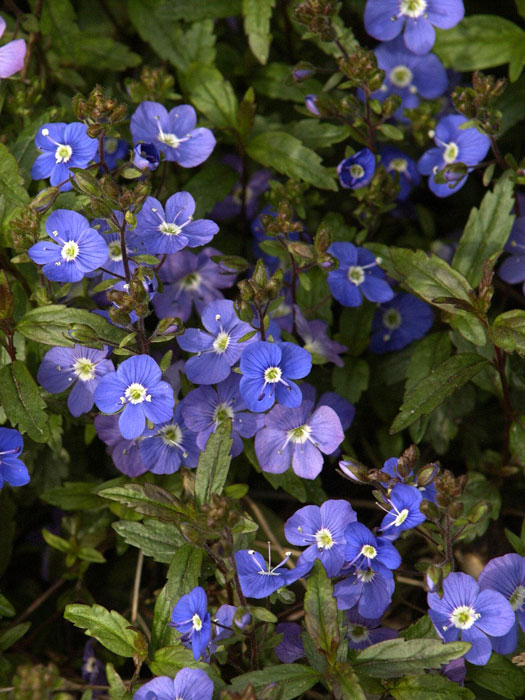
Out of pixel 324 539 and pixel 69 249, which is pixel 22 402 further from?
pixel 324 539

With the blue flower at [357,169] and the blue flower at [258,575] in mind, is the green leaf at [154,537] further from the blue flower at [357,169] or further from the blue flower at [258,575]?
the blue flower at [357,169]

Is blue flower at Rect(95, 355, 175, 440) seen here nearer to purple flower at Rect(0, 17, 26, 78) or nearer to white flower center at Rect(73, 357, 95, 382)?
white flower center at Rect(73, 357, 95, 382)

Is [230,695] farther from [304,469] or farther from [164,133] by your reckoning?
[164,133]

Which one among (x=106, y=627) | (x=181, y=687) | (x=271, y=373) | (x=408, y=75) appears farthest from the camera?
(x=408, y=75)

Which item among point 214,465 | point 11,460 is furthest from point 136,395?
point 11,460

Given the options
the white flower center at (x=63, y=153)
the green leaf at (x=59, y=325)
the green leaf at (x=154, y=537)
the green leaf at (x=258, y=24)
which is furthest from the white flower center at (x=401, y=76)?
the green leaf at (x=154, y=537)

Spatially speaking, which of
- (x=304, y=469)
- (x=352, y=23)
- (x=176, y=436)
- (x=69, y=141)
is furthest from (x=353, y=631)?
(x=352, y=23)

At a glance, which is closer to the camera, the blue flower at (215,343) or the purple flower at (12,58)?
the blue flower at (215,343)
